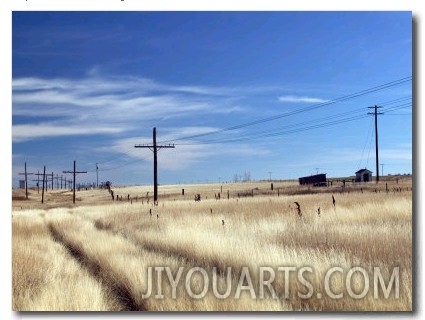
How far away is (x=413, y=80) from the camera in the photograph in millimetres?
7645

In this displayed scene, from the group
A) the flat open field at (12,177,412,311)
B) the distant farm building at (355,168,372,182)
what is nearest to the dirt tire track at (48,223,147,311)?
the flat open field at (12,177,412,311)

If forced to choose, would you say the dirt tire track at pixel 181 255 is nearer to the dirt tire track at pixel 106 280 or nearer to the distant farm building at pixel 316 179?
the dirt tire track at pixel 106 280

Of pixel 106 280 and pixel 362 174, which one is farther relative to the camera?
pixel 362 174

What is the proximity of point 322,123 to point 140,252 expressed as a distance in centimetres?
377

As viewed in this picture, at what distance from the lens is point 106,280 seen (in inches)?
329

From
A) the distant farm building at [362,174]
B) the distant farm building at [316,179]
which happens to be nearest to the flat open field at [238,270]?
the distant farm building at [362,174]

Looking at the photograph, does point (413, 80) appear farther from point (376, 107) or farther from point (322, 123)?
point (322, 123)

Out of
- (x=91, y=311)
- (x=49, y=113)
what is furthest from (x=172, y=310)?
(x=49, y=113)

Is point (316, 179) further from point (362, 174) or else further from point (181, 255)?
point (181, 255)

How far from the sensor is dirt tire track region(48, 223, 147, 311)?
24.6 feet

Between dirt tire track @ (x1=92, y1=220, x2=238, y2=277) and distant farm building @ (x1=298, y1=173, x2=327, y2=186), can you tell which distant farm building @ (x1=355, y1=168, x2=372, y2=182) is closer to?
distant farm building @ (x1=298, y1=173, x2=327, y2=186)

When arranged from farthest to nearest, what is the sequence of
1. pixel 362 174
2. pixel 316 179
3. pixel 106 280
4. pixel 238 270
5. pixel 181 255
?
pixel 316 179 → pixel 362 174 → pixel 181 255 → pixel 106 280 → pixel 238 270

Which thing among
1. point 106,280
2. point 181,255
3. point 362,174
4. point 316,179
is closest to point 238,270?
point 181,255

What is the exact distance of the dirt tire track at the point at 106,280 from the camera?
7496mm
